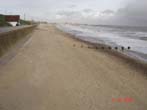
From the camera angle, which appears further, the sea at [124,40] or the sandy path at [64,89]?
the sea at [124,40]

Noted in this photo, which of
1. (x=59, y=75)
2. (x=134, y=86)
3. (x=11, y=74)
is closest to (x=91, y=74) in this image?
(x=59, y=75)

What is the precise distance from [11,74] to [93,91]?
9.83ft

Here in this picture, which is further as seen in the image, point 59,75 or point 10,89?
point 59,75

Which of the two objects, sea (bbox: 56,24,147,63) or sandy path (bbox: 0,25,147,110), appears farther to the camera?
sea (bbox: 56,24,147,63)

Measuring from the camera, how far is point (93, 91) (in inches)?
225

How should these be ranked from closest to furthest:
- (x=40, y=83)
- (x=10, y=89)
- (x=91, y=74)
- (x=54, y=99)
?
(x=54, y=99) < (x=10, y=89) < (x=40, y=83) < (x=91, y=74)

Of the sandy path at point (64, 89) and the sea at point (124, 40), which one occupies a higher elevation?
the sea at point (124, 40)

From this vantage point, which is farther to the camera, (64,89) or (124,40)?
(124,40)

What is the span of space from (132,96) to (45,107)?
7.99 ft

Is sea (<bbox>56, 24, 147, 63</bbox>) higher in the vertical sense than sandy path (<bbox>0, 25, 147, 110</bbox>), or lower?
higher

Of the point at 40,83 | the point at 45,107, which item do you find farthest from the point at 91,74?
the point at 45,107

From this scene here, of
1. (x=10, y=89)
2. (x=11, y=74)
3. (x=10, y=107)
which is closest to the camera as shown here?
(x=10, y=107)

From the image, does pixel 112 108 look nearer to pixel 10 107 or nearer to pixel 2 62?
pixel 10 107

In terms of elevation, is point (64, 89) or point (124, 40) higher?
point (124, 40)
